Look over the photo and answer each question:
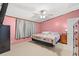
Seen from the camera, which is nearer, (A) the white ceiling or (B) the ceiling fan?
(A) the white ceiling

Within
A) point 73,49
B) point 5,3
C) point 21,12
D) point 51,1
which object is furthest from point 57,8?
point 5,3

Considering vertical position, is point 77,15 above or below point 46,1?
below

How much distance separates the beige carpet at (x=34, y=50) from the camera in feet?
6.34

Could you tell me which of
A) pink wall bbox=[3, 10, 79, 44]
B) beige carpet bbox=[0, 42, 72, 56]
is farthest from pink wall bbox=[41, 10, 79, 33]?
beige carpet bbox=[0, 42, 72, 56]

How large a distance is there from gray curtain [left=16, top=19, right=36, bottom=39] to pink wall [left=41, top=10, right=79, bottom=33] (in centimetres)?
25

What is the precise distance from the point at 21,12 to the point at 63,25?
0.98m

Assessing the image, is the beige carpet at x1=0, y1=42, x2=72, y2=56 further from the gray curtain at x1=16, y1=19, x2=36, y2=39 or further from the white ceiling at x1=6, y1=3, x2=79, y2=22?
the white ceiling at x1=6, y1=3, x2=79, y2=22

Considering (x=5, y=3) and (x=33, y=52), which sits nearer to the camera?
(x=5, y=3)

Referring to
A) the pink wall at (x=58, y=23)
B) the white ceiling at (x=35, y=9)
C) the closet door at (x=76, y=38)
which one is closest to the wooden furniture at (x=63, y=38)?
the pink wall at (x=58, y=23)

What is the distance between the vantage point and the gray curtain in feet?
6.38

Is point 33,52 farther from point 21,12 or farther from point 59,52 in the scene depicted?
point 21,12

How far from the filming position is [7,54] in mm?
1935

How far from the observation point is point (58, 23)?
2.02 m

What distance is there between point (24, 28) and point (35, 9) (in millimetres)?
499
